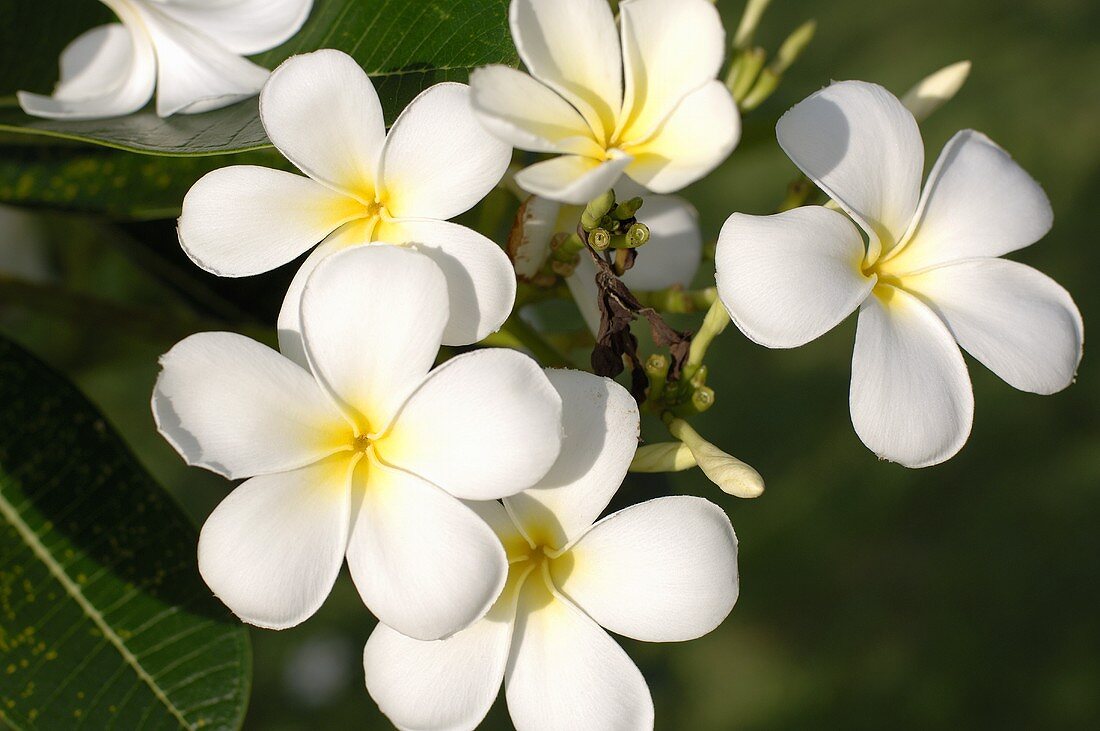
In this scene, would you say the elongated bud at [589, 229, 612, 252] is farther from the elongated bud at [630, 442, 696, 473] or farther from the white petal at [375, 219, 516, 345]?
the elongated bud at [630, 442, 696, 473]

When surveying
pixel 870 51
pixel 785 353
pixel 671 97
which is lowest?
pixel 785 353

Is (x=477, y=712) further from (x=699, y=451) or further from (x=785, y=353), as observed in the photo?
Answer: (x=785, y=353)

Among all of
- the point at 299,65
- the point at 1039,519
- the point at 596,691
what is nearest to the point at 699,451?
the point at 596,691

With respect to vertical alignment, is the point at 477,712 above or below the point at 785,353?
above

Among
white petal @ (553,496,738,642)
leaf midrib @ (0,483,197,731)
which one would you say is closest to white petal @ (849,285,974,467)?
white petal @ (553,496,738,642)

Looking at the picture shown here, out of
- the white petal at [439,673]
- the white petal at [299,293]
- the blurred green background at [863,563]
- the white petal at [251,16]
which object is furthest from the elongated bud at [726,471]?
the blurred green background at [863,563]

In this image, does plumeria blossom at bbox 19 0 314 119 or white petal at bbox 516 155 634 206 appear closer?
white petal at bbox 516 155 634 206

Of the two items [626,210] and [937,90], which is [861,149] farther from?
[937,90]
